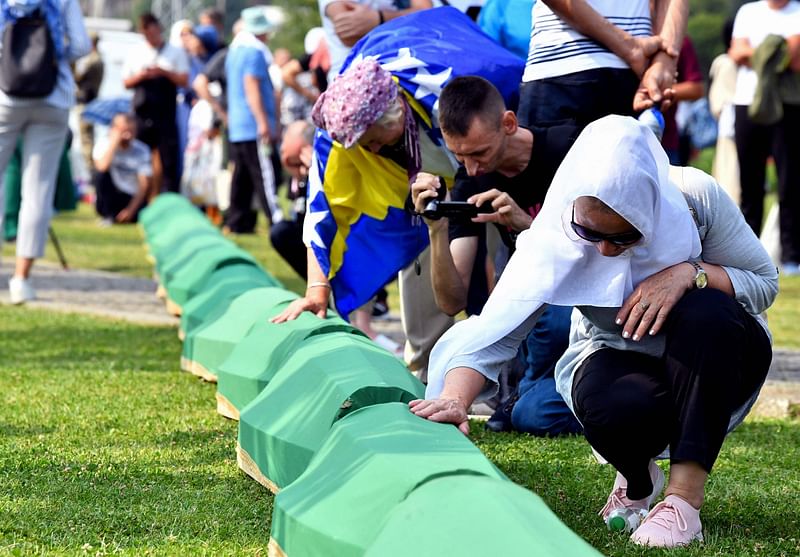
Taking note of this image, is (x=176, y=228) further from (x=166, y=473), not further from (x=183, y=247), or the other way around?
(x=166, y=473)

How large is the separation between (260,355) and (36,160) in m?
3.61

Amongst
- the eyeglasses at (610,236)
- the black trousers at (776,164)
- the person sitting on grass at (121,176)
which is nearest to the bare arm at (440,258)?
the eyeglasses at (610,236)

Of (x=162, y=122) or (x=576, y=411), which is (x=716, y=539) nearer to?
(x=576, y=411)

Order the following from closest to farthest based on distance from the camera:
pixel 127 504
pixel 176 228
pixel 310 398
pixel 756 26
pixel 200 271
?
pixel 127 504 → pixel 310 398 → pixel 200 271 → pixel 756 26 → pixel 176 228

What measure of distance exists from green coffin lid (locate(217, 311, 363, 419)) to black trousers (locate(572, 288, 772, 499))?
1.17 meters

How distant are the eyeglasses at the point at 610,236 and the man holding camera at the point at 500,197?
857 mm

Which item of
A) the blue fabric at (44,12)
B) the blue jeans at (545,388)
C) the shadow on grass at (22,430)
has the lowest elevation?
the shadow on grass at (22,430)

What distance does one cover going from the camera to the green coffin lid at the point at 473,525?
7.54 ft

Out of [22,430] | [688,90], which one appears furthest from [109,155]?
[22,430]

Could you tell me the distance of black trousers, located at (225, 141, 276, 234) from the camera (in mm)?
11758

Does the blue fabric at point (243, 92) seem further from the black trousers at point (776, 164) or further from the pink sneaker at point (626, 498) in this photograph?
the pink sneaker at point (626, 498)

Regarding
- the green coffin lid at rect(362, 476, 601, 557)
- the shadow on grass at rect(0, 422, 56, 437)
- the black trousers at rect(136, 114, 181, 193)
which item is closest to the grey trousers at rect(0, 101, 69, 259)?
the shadow on grass at rect(0, 422, 56, 437)

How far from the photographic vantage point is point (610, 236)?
3051mm

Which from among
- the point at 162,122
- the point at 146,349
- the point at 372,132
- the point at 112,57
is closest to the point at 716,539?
the point at 372,132
